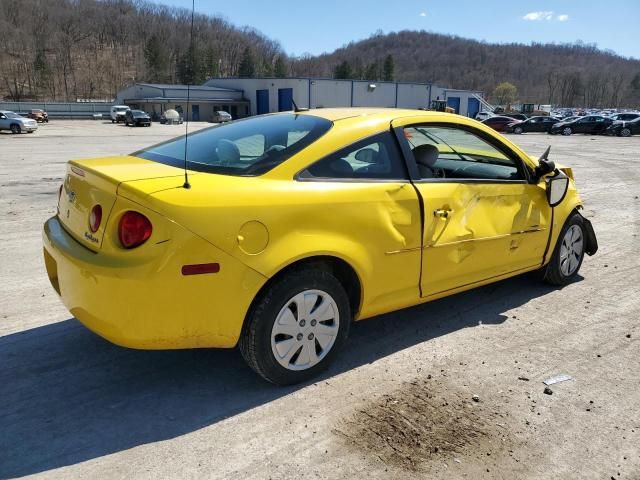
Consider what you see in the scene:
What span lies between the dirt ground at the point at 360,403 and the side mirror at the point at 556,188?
914mm

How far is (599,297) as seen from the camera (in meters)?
4.70

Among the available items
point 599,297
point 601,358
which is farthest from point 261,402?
point 599,297

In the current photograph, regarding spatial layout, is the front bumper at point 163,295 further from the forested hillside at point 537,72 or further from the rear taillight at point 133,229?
the forested hillside at point 537,72

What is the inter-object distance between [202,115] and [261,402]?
234 feet

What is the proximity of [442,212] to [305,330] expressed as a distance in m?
1.26

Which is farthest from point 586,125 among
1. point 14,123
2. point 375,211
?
point 375,211

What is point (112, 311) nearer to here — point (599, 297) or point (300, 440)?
point (300, 440)

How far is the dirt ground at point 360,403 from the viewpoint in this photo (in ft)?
8.14

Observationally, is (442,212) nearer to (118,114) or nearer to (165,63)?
(118,114)

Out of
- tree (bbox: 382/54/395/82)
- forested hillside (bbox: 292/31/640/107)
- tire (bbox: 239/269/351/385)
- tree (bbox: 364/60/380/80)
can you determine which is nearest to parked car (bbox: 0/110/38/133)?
tire (bbox: 239/269/351/385)

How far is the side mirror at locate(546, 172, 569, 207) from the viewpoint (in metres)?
4.35

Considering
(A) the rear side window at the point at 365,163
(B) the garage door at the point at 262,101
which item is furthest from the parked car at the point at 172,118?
(A) the rear side window at the point at 365,163

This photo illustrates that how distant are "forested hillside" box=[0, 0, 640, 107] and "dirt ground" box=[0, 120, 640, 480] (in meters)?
109

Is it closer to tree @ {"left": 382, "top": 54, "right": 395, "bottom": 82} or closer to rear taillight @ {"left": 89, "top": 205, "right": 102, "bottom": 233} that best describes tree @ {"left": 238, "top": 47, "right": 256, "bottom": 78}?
tree @ {"left": 382, "top": 54, "right": 395, "bottom": 82}
